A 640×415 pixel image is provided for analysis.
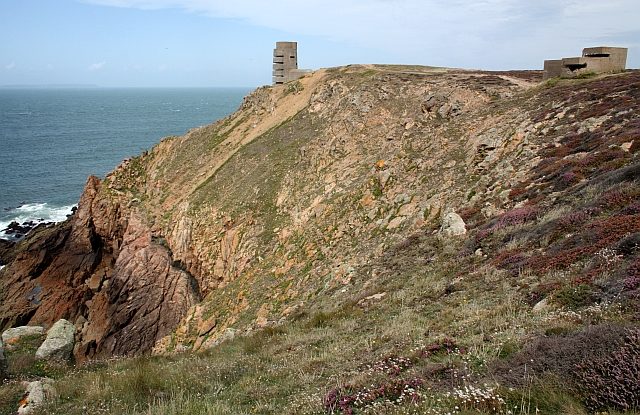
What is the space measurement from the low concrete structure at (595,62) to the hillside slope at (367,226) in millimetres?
2108

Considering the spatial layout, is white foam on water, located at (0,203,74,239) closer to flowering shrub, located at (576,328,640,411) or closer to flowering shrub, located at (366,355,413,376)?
flowering shrub, located at (366,355,413,376)

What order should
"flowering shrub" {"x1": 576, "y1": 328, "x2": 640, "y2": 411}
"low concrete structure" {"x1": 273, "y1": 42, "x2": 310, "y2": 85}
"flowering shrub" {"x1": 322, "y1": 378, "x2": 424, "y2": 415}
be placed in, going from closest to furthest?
"flowering shrub" {"x1": 576, "y1": 328, "x2": 640, "y2": 411}
"flowering shrub" {"x1": 322, "y1": 378, "x2": 424, "y2": 415}
"low concrete structure" {"x1": 273, "y1": 42, "x2": 310, "y2": 85}

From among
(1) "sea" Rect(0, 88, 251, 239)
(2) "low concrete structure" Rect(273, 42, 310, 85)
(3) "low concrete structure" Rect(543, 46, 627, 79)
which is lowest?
(1) "sea" Rect(0, 88, 251, 239)

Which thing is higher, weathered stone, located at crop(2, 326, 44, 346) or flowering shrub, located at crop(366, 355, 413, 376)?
flowering shrub, located at crop(366, 355, 413, 376)

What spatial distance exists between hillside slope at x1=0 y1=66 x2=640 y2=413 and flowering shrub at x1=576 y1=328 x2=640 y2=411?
3.92 feet

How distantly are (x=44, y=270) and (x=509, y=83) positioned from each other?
1661 inches

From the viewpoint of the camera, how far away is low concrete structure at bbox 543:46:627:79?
28.5m

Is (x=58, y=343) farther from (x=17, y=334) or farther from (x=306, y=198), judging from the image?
(x=306, y=198)

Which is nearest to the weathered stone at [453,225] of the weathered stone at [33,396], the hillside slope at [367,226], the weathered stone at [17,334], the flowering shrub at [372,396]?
the hillside slope at [367,226]

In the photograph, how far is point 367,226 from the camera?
22016 mm

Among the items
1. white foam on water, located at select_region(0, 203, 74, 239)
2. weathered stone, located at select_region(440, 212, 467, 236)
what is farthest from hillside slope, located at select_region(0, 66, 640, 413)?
white foam on water, located at select_region(0, 203, 74, 239)

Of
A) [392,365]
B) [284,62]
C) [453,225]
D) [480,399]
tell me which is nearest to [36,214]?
[284,62]

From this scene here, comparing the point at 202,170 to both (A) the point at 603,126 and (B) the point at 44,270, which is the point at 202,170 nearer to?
(B) the point at 44,270

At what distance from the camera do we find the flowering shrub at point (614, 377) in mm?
4867
